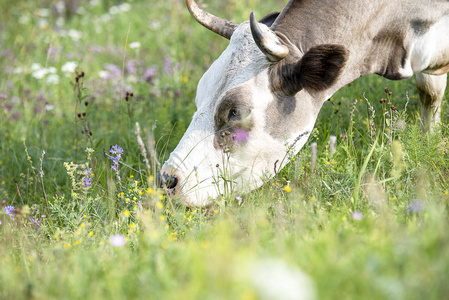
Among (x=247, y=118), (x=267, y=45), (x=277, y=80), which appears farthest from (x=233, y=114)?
(x=267, y=45)

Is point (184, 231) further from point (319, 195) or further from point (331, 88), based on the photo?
point (331, 88)

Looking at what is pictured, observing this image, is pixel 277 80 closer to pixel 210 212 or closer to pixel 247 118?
pixel 247 118

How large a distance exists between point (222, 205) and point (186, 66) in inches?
155

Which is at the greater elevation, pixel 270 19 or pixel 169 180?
pixel 270 19

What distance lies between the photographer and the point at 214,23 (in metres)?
4.12

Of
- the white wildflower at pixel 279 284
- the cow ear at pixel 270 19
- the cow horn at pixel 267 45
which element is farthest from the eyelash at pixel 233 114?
the white wildflower at pixel 279 284

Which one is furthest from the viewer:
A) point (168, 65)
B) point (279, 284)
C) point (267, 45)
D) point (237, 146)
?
point (168, 65)

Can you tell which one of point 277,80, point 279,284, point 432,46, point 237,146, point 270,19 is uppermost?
point 432,46

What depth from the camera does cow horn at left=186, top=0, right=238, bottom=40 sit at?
4.04 metres

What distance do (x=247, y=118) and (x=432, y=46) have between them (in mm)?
1640

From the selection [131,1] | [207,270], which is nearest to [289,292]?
[207,270]

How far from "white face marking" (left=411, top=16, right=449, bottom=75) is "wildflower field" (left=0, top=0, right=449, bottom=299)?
0.33m

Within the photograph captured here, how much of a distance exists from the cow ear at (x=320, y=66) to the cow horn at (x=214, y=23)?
873 mm

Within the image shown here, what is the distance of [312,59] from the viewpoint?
329cm
